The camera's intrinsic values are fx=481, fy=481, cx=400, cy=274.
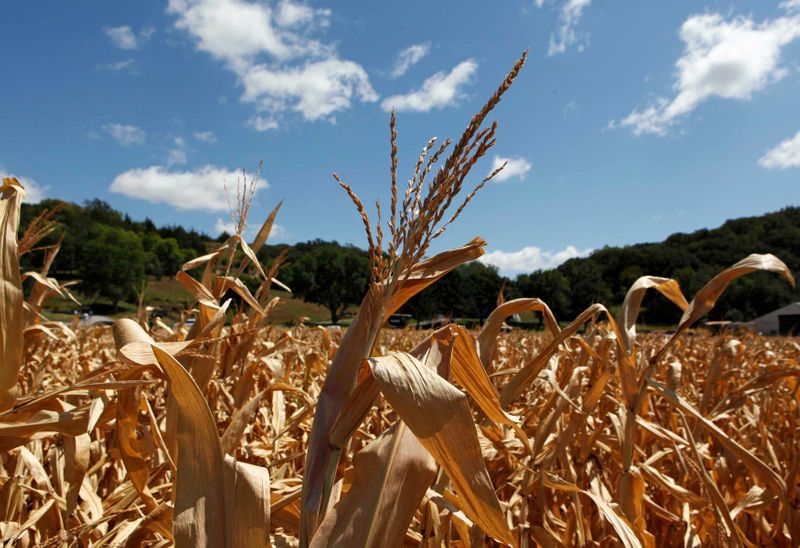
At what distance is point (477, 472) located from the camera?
0.70m

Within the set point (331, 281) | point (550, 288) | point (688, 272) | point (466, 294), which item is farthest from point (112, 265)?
point (688, 272)

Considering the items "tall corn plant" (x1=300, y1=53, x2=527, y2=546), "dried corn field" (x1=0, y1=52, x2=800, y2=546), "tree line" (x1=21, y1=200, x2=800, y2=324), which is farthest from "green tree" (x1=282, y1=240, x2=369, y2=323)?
"tall corn plant" (x1=300, y1=53, x2=527, y2=546)

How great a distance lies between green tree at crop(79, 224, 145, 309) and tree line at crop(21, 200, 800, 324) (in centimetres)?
14

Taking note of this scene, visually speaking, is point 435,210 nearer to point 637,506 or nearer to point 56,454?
point 637,506

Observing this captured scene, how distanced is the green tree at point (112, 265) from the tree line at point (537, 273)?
136mm

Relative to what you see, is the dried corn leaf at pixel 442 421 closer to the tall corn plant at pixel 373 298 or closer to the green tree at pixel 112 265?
the tall corn plant at pixel 373 298

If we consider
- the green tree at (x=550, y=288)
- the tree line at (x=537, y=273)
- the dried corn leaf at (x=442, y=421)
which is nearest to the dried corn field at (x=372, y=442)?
the dried corn leaf at (x=442, y=421)

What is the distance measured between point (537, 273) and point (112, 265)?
58.8 metres

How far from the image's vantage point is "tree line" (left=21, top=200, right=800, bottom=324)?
168 feet

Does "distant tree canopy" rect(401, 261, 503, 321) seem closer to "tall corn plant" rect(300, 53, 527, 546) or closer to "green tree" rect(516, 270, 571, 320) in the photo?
"green tree" rect(516, 270, 571, 320)

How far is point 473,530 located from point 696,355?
5483mm

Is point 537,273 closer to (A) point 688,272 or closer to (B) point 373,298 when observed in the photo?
(A) point 688,272

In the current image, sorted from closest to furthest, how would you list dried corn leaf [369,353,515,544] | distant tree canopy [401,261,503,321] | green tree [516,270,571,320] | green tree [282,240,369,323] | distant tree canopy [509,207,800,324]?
dried corn leaf [369,353,515,544] < distant tree canopy [509,207,800,324] < green tree [516,270,571,320] < distant tree canopy [401,261,503,321] < green tree [282,240,369,323]

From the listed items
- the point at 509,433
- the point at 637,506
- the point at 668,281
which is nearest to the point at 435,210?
the point at 668,281
